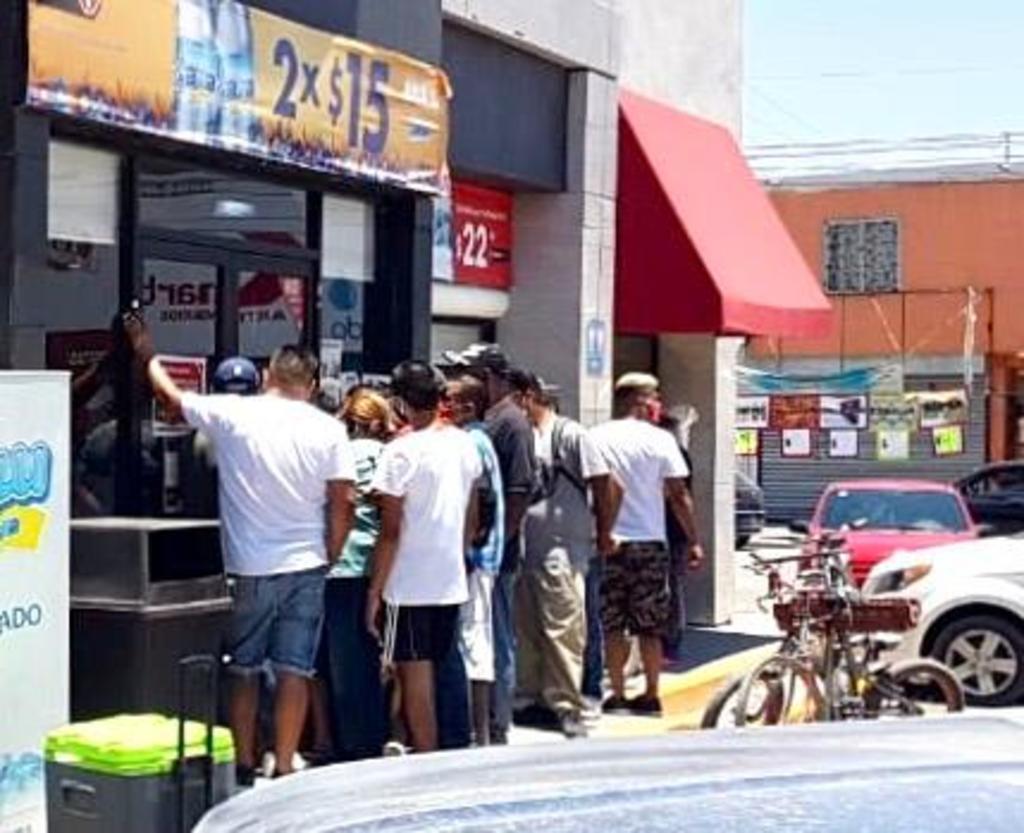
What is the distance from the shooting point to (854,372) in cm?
3500

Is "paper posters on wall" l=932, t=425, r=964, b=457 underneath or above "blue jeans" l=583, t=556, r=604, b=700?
above

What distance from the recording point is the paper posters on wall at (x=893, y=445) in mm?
35656

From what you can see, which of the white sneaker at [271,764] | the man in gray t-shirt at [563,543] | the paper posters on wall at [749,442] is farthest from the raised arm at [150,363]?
the paper posters on wall at [749,442]

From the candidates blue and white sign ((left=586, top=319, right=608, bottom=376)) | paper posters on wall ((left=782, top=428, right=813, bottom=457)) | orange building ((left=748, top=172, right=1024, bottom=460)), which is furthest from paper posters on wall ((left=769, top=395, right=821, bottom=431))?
blue and white sign ((left=586, top=319, right=608, bottom=376))

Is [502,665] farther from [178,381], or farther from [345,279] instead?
[345,279]

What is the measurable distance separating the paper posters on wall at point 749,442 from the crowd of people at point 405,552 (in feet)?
86.9

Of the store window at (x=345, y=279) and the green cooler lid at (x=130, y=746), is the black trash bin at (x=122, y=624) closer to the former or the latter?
the green cooler lid at (x=130, y=746)

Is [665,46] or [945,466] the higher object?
[665,46]

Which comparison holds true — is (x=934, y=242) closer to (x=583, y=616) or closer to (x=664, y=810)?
(x=583, y=616)

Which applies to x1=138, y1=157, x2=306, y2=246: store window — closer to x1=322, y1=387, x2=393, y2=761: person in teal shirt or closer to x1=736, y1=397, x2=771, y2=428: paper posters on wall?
x1=322, y1=387, x2=393, y2=761: person in teal shirt

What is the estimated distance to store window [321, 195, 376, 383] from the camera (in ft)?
36.6

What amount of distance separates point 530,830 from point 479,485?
6589mm

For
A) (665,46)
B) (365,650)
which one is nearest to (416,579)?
(365,650)

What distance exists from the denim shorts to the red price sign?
4.78m
